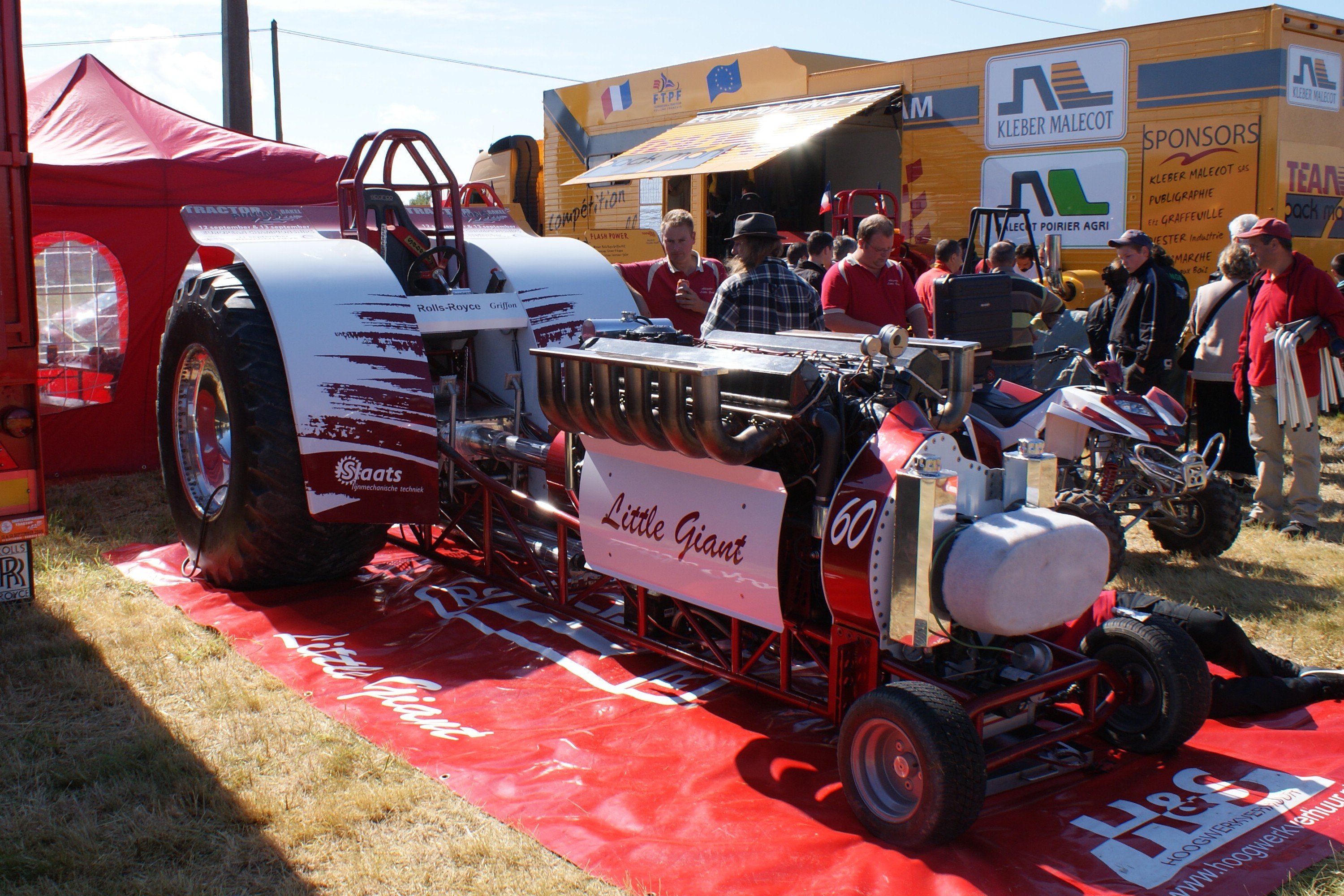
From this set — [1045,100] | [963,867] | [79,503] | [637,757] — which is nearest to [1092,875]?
[963,867]

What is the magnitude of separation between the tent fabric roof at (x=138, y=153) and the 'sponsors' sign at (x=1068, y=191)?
5.83 meters

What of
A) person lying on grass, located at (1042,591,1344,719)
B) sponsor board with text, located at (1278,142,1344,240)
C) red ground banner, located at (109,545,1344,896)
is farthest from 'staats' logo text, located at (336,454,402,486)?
sponsor board with text, located at (1278,142,1344,240)

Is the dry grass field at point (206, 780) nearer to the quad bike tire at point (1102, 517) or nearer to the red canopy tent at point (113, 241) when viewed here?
the quad bike tire at point (1102, 517)

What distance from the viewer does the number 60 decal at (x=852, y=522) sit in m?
2.91

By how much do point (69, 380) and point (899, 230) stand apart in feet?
24.5

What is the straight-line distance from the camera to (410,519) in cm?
424

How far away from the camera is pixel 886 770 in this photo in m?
2.90

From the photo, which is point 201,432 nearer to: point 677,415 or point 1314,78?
point 677,415

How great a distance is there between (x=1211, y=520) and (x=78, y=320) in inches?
272

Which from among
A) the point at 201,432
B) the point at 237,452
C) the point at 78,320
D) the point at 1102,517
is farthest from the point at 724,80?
the point at 237,452

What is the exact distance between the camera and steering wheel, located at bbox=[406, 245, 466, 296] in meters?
5.26

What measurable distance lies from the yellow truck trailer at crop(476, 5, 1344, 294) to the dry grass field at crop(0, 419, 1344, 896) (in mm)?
4888

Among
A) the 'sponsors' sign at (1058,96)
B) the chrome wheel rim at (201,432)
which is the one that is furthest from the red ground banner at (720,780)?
the 'sponsors' sign at (1058,96)

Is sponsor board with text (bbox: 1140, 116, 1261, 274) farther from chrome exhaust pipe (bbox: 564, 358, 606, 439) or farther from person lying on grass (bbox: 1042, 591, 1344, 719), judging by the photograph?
chrome exhaust pipe (bbox: 564, 358, 606, 439)
